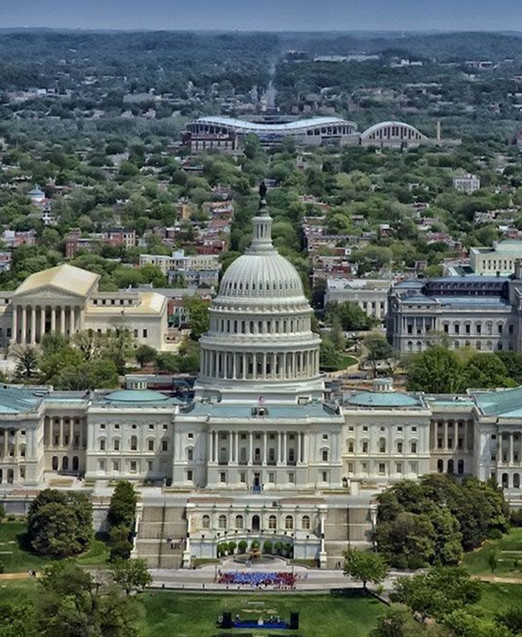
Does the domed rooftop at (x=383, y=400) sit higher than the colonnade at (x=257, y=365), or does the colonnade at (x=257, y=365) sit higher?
the colonnade at (x=257, y=365)

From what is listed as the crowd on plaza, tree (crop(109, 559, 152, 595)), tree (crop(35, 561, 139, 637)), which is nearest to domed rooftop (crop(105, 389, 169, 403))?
the crowd on plaza

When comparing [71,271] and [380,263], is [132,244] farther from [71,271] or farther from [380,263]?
[71,271]

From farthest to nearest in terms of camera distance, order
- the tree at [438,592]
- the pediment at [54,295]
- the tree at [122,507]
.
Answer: the pediment at [54,295] < the tree at [122,507] < the tree at [438,592]

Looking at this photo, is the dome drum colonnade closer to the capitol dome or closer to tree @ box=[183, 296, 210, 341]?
the capitol dome

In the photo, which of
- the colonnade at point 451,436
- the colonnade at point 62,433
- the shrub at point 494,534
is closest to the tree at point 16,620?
the shrub at point 494,534

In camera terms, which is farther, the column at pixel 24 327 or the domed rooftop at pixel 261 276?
the column at pixel 24 327

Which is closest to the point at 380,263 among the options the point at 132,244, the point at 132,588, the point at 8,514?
the point at 132,244

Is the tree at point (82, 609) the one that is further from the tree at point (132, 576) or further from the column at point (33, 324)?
the column at point (33, 324)
